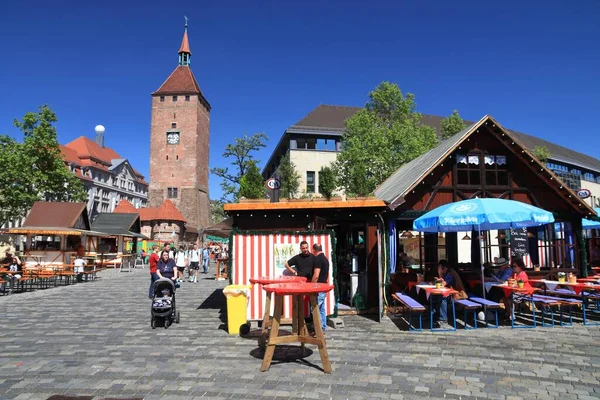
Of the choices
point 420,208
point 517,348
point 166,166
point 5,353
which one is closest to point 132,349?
point 5,353

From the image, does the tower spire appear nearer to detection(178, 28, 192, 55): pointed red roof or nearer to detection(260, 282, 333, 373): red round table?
detection(178, 28, 192, 55): pointed red roof

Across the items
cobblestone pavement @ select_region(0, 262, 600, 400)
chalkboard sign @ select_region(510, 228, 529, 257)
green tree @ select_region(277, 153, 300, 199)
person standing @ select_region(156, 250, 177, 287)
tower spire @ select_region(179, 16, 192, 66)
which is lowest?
cobblestone pavement @ select_region(0, 262, 600, 400)

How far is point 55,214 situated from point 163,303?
22530mm

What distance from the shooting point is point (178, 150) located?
2309 inches

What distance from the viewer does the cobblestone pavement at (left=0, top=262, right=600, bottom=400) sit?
498 cm

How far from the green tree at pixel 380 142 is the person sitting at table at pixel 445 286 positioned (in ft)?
61.8

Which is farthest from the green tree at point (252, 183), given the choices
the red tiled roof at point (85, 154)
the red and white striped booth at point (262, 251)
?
the red tiled roof at point (85, 154)

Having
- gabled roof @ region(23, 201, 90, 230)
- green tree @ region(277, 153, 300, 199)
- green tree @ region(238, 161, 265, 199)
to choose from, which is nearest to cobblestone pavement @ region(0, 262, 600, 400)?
gabled roof @ region(23, 201, 90, 230)

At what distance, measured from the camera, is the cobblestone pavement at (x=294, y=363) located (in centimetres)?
498

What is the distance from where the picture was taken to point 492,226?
10336 mm

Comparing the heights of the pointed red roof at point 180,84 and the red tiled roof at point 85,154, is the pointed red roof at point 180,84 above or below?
above

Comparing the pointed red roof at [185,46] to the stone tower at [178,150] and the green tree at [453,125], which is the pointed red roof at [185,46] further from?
the green tree at [453,125]

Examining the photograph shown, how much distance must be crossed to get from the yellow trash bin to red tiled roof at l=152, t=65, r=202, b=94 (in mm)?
55242

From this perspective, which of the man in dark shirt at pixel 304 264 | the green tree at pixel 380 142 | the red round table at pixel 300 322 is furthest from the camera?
the green tree at pixel 380 142
